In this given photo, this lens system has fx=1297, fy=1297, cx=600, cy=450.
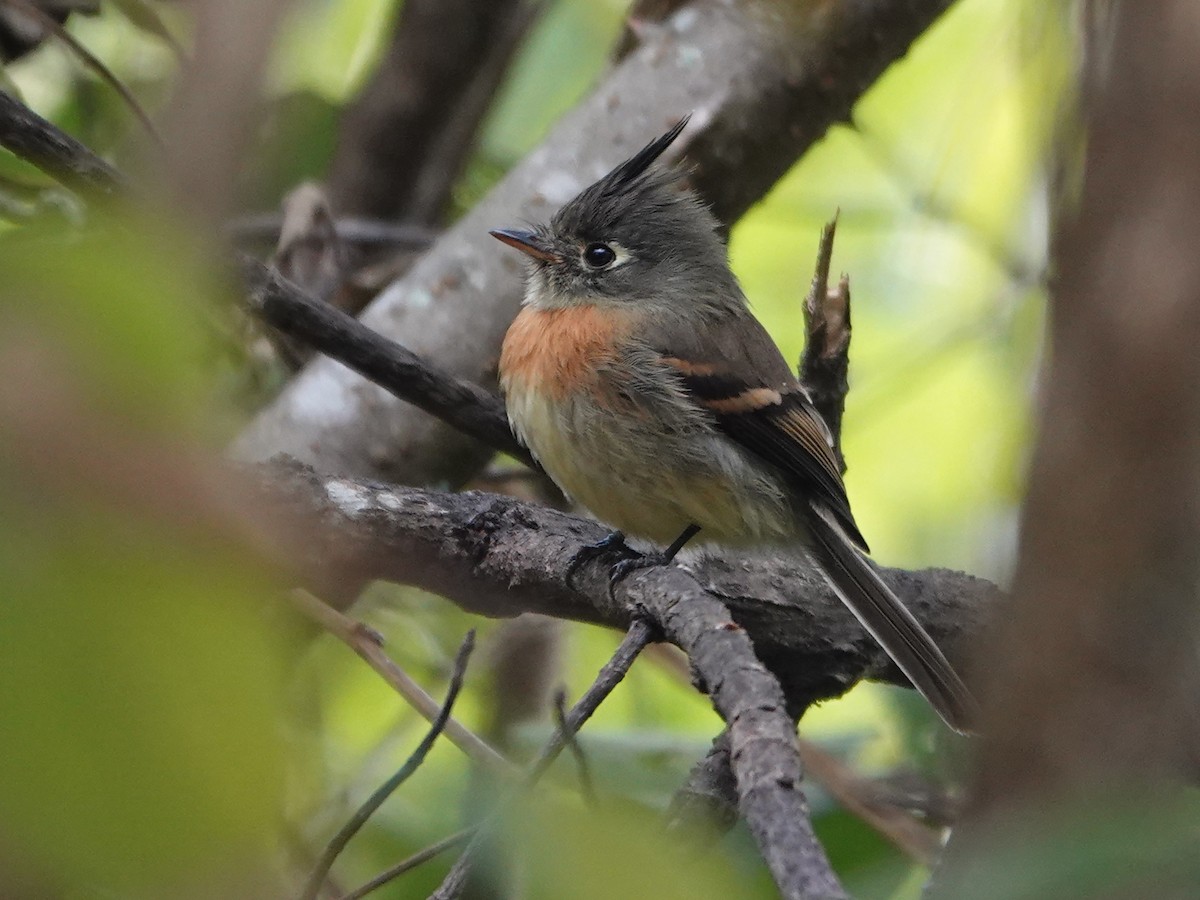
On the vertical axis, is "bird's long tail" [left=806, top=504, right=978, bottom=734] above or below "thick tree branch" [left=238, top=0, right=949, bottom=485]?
below

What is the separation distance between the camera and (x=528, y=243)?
4059 mm

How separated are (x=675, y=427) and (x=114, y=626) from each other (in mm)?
3044

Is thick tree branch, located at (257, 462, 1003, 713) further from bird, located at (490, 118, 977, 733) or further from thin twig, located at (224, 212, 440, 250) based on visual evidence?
thin twig, located at (224, 212, 440, 250)

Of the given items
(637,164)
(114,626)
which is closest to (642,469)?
(637,164)

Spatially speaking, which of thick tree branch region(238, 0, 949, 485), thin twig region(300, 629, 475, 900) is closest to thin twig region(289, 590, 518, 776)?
thin twig region(300, 629, 475, 900)

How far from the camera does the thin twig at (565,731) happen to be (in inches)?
54.1

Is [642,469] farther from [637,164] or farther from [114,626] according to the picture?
[114,626]

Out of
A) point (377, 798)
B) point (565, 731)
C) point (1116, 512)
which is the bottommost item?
point (377, 798)

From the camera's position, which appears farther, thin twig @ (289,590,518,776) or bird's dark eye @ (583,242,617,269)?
bird's dark eye @ (583,242,617,269)

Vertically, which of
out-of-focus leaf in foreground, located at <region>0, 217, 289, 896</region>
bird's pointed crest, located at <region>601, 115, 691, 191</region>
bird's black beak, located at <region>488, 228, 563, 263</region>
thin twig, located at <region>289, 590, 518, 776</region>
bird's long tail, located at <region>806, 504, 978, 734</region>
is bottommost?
out-of-focus leaf in foreground, located at <region>0, 217, 289, 896</region>

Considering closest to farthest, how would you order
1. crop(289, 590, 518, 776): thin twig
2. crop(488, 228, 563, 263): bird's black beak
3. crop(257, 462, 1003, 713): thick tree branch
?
crop(289, 590, 518, 776): thin twig < crop(257, 462, 1003, 713): thick tree branch < crop(488, 228, 563, 263): bird's black beak

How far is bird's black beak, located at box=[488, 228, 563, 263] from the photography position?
4020 millimetres

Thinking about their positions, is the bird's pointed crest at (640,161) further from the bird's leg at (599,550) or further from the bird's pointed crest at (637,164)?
the bird's leg at (599,550)

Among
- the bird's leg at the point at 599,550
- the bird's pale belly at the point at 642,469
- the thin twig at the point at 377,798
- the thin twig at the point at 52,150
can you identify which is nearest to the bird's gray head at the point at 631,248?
the bird's pale belly at the point at 642,469
